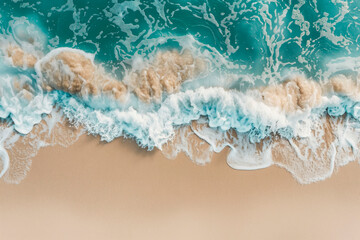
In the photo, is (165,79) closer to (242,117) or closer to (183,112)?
(183,112)

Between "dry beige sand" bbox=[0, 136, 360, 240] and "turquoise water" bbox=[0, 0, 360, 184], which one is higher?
"turquoise water" bbox=[0, 0, 360, 184]

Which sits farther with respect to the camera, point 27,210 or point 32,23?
→ point 32,23

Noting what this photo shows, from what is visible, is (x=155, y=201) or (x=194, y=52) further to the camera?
(x=194, y=52)

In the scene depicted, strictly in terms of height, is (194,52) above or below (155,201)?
above

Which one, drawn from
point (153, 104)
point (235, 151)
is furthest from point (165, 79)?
point (235, 151)
